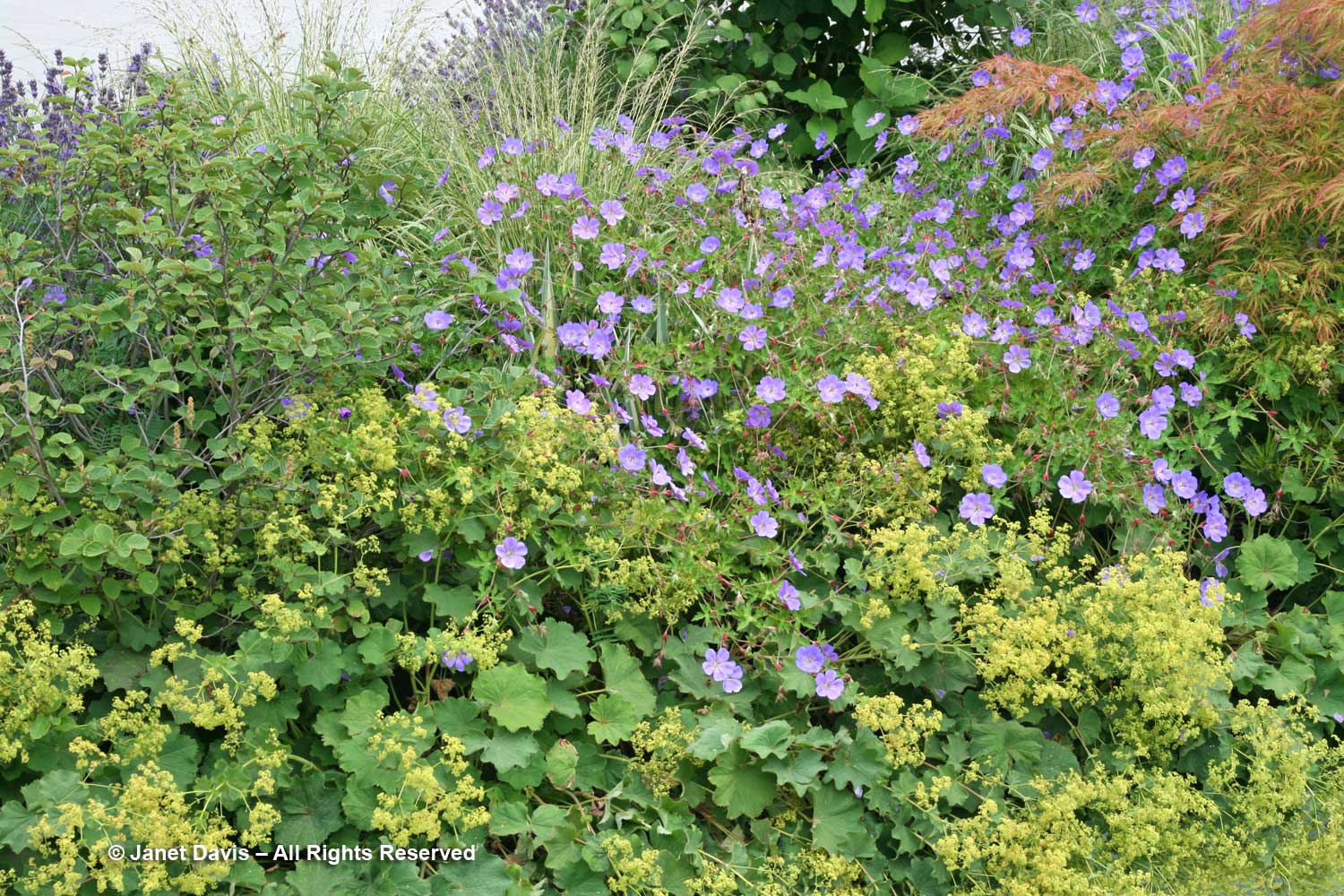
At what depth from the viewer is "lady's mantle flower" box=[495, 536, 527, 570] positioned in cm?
275

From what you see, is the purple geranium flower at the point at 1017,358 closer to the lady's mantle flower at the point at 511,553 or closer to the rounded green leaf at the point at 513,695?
the lady's mantle flower at the point at 511,553

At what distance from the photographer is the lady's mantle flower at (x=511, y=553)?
9.03ft

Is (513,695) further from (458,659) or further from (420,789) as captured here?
(420,789)

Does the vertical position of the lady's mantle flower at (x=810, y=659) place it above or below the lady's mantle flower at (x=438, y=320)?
below

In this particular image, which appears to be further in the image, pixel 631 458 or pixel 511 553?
pixel 631 458

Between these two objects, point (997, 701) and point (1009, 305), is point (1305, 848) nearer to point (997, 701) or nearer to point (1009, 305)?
point (997, 701)

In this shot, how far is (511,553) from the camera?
2.77 meters

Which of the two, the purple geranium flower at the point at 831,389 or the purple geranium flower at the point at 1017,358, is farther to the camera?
the purple geranium flower at the point at 1017,358

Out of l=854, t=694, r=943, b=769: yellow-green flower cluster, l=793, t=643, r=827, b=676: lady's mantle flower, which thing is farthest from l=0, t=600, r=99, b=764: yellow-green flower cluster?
l=854, t=694, r=943, b=769: yellow-green flower cluster

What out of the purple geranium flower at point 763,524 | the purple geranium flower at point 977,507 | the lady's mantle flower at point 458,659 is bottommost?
the purple geranium flower at point 977,507

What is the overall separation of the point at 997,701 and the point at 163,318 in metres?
2.44

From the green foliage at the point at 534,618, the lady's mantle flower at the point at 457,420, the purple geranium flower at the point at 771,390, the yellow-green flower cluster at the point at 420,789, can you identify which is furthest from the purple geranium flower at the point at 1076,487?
the yellow-green flower cluster at the point at 420,789

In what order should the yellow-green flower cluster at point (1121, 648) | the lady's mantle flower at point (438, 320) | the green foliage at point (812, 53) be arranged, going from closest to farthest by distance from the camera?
the yellow-green flower cluster at point (1121, 648)
the lady's mantle flower at point (438, 320)
the green foliage at point (812, 53)

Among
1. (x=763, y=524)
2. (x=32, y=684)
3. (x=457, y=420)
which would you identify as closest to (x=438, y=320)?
(x=457, y=420)
